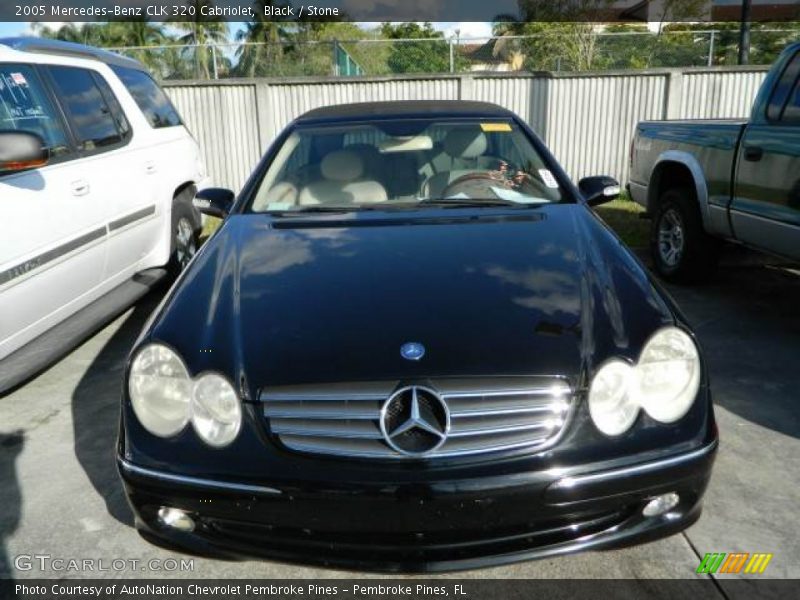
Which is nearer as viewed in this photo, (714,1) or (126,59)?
(126,59)

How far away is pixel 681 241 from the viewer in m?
5.61

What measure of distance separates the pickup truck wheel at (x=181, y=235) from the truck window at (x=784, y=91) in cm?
413

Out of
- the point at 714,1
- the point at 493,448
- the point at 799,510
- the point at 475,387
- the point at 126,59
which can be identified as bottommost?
the point at 799,510

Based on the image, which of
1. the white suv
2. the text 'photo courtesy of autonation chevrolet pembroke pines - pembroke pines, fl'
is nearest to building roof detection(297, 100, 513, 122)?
the text 'photo courtesy of autonation chevrolet pembroke pines - pembroke pines, fl'

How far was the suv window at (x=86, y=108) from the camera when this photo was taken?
13.8 feet

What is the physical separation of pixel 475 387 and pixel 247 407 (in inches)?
25.6

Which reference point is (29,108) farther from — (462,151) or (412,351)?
(412,351)

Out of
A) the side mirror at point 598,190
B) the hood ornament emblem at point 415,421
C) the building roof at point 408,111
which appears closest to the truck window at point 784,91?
the side mirror at point 598,190

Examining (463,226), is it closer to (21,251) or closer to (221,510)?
(221,510)

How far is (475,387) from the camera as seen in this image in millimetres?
1984

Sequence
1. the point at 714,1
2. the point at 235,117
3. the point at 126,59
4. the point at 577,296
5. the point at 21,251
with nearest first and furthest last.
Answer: the point at 577,296, the point at 21,251, the point at 126,59, the point at 235,117, the point at 714,1

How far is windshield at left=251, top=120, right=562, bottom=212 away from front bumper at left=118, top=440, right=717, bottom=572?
163 centimetres

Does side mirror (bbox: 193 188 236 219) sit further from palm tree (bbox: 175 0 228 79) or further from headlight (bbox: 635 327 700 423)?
palm tree (bbox: 175 0 228 79)

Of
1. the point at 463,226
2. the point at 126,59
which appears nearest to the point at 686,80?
the point at 126,59
